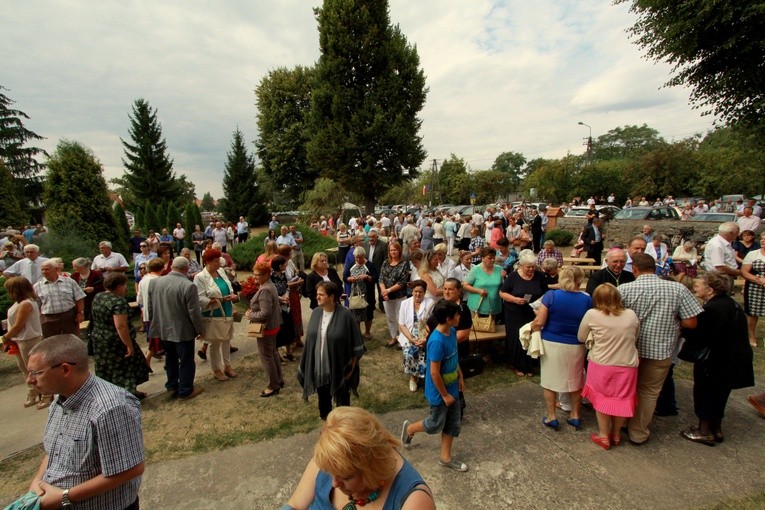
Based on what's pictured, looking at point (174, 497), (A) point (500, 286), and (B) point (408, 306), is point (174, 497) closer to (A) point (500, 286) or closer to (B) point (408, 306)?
(B) point (408, 306)

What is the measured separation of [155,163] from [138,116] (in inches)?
179

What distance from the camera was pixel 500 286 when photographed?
5.45m

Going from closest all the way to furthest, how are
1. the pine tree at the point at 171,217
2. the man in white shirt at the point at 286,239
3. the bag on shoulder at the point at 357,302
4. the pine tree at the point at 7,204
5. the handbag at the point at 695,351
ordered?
the handbag at the point at 695,351, the bag on shoulder at the point at 357,302, the man in white shirt at the point at 286,239, the pine tree at the point at 7,204, the pine tree at the point at 171,217

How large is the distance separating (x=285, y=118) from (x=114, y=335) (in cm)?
3110

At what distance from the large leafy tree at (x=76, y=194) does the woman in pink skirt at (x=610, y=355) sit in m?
14.4

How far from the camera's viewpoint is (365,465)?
1.49 m

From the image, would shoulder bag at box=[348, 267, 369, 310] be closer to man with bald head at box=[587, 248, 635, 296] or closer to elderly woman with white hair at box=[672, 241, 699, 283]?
man with bald head at box=[587, 248, 635, 296]

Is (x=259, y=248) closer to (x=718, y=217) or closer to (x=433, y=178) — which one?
(x=718, y=217)

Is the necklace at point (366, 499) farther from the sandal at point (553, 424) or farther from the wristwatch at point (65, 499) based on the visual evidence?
the sandal at point (553, 424)

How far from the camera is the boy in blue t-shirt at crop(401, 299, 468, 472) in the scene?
3.25 metres

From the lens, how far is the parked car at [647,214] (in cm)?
1762

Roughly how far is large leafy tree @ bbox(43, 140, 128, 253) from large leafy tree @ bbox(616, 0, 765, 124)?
17.5 meters

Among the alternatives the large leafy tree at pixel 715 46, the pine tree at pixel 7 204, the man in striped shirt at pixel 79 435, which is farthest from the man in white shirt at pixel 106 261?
the pine tree at pixel 7 204

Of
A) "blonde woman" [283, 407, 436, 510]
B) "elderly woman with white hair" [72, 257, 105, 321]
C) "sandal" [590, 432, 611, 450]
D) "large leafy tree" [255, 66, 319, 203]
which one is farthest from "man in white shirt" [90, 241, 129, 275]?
"large leafy tree" [255, 66, 319, 203]
